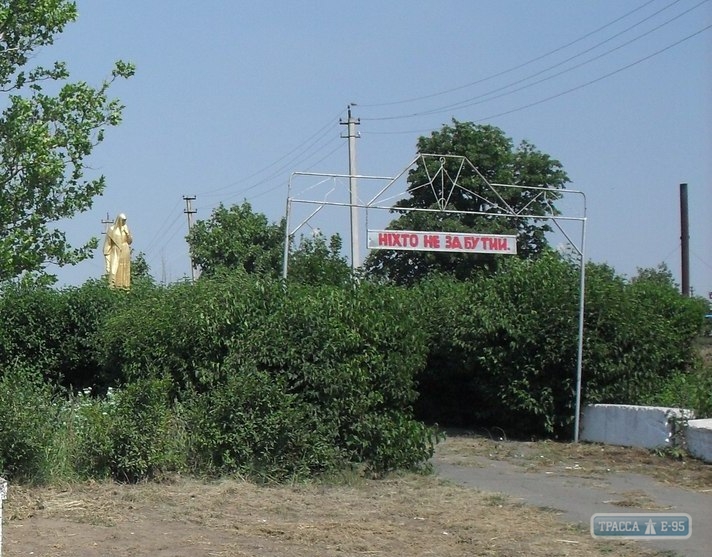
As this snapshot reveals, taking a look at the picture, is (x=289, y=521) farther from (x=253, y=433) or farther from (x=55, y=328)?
(x=55, y=328)

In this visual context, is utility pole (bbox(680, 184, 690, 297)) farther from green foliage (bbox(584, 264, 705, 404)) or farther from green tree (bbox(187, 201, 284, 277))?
green foliage (bbox(584, 264, 705, 404))

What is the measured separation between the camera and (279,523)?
27.7 feet

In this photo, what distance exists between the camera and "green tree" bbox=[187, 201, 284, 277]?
3944 centimetres

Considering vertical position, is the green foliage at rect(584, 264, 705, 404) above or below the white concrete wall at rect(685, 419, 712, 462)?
above

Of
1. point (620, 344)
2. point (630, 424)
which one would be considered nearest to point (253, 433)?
point (630, 424)

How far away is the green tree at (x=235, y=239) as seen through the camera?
3944cm

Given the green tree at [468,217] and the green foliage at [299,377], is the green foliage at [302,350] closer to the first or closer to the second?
the green foliage at [299,377]

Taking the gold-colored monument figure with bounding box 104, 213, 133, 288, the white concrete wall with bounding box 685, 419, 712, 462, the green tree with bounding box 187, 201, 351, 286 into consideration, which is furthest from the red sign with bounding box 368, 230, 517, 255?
the green tree with bounding box 187, 201, 351, 286

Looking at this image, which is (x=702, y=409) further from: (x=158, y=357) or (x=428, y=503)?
(x=158, y=357)

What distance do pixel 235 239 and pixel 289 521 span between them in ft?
105

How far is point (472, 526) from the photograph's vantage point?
335 inches

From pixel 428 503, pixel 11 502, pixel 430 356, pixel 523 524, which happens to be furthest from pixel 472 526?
pixel 430 356

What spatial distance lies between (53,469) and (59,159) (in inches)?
157

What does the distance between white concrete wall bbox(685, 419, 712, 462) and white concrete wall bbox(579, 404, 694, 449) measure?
0.29 metres
